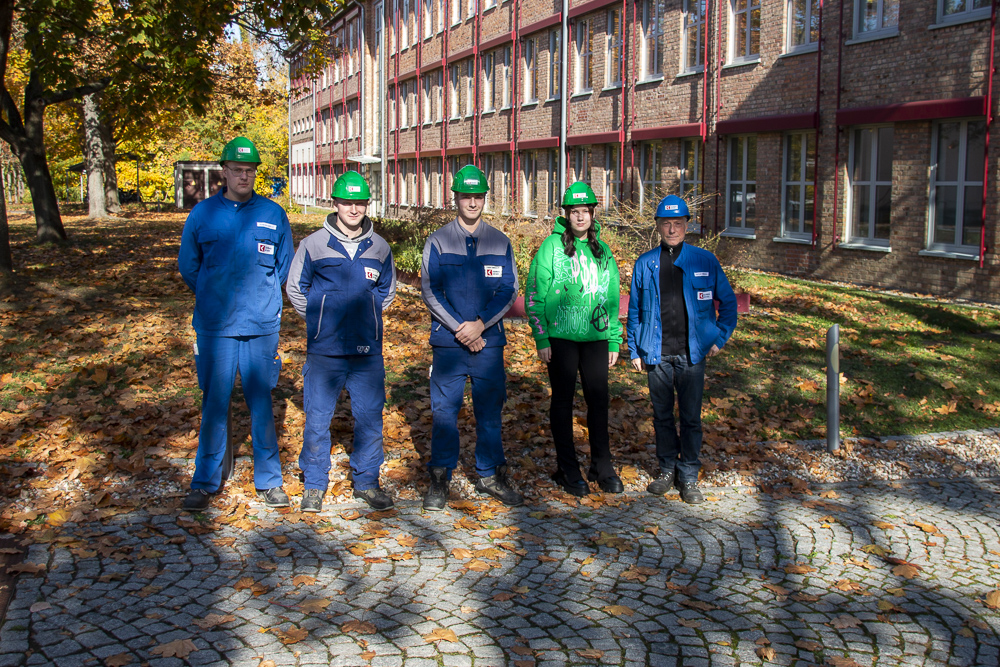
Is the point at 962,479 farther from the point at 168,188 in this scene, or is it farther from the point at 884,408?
the point at 168,188

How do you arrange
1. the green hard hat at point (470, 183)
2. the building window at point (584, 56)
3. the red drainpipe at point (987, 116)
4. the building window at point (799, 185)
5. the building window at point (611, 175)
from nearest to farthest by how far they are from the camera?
the green hard hat at point (470, 183)
the red drainpipe at point (987, 116)
the building window at point (799, 185)
the building window at point (611, 175)
the building window at point (584, 56)

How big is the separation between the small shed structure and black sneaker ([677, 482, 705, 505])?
54110 mm

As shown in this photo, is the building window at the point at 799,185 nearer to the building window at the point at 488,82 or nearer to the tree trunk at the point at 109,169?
the building window at the point at 488,82

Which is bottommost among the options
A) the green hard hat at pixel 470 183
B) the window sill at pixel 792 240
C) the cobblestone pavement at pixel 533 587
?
the cobblestone pavement at pixel 533 587

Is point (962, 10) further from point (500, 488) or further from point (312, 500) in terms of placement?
point (312, 500)

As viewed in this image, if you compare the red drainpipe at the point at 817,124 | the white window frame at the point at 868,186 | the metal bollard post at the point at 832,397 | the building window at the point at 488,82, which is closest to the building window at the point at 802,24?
the red drainpipe at the point at 817,124

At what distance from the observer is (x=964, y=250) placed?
1644cm

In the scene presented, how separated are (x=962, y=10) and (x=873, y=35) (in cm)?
188

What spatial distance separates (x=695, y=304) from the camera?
20.1ft

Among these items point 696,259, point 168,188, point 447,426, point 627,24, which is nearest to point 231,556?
point 447,426

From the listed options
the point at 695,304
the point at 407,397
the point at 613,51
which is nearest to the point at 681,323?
the point at 695,304

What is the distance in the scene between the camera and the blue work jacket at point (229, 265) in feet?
19.2

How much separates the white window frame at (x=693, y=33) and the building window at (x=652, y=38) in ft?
3.40

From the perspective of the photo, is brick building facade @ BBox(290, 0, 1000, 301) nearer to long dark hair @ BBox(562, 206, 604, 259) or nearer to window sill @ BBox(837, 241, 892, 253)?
window sill @ BBox(837, 241, 892, 253)
